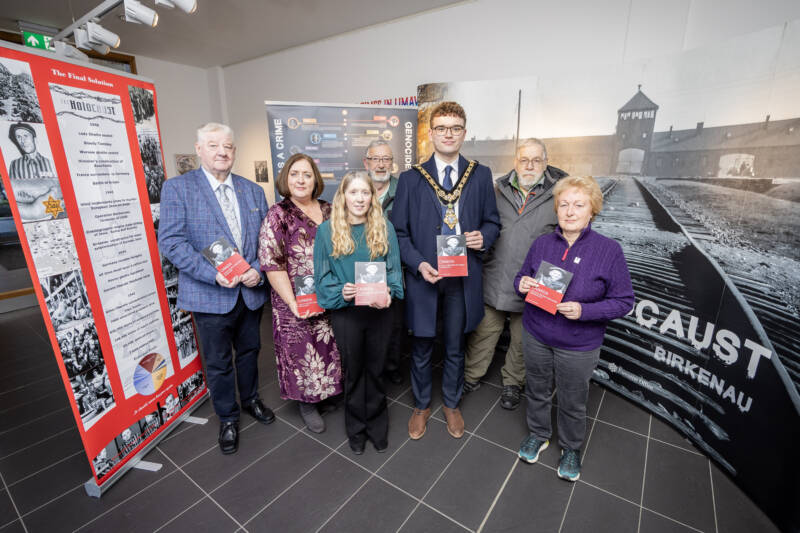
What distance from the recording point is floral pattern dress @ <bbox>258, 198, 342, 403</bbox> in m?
2.02

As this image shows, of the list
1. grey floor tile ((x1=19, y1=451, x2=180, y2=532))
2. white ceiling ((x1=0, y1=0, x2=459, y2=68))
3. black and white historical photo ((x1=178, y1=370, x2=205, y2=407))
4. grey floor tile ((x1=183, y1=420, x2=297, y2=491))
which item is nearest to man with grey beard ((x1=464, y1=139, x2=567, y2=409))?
grey floor tile ((x1=183, y1=420, x2=297, y2=491))

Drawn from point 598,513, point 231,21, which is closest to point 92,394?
point 598,513

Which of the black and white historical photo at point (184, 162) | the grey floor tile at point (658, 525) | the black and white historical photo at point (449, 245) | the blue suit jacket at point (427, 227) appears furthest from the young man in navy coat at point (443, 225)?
the black and white historical photo at point (184, 162)

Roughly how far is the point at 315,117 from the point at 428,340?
2.96 metres

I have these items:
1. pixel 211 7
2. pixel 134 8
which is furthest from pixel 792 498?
pixel 211 7

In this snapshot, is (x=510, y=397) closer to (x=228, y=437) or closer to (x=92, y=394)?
(x=228, y=437)

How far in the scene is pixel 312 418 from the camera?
2.40 m

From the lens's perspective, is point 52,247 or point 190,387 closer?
point 52,247

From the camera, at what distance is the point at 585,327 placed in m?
1.81

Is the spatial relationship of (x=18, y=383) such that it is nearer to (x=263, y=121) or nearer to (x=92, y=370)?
(x=92, y=370)

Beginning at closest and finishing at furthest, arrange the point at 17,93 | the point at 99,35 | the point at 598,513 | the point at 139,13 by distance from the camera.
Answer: the point at 17,93, the point at 598,513, the point at 139,13, the point at 99,35

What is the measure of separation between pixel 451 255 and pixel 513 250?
0.71 meters

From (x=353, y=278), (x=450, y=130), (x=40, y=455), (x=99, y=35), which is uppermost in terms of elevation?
(x=99, y=35)

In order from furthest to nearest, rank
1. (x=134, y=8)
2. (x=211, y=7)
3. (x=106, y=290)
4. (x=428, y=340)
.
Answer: (x=211, y=7) → (x=134, y=8) → (x=428, y=340) → (x=106, y=290)
